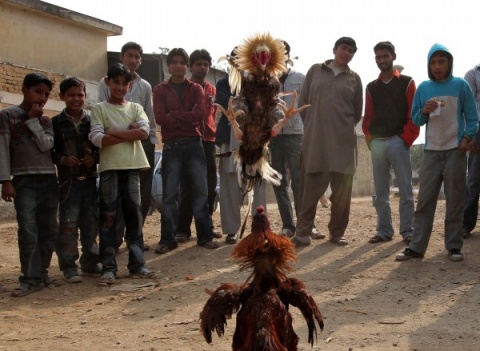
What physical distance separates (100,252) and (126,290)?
2.13 feet

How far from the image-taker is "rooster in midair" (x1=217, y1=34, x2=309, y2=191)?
12.1ft

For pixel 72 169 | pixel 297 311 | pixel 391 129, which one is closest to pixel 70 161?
pixel 72 169

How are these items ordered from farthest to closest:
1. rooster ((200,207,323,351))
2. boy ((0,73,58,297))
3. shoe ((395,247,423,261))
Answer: shoe ((395,247,423,261)) → boy ((0,73,58,297)) → rooster ((200,207,323,351))

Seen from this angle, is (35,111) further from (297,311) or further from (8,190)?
(297,311)

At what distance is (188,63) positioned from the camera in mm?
7680

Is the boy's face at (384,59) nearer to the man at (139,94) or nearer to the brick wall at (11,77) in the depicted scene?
the man at (139,94)

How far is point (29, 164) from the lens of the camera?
19.5 feet

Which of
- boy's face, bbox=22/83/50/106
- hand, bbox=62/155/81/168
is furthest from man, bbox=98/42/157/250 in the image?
boy's face, bbox=22/83/50/106

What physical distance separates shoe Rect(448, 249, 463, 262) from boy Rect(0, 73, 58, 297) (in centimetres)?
422

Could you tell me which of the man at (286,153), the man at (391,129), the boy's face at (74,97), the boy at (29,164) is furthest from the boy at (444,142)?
the boy at (29,164)

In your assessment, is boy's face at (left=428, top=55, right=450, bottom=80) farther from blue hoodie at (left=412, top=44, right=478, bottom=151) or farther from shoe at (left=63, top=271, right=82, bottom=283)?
shoe at (left=63, top=271, right=82, bottom=283)

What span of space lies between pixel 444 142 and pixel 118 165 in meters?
3.37

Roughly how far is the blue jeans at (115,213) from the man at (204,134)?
→ 1.56 metres

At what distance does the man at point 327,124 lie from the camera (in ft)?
23.9
